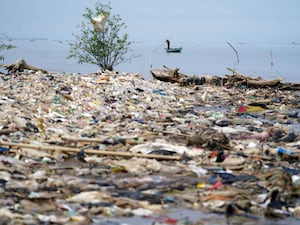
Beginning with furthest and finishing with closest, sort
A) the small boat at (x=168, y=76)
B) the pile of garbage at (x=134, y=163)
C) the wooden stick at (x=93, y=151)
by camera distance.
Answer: the small boat at (x=168, y=76), the wooden stick at (x=93, y=151), the pile of garbage at (x=134, y=163)

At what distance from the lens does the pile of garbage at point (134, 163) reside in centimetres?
457

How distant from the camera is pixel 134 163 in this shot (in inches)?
233

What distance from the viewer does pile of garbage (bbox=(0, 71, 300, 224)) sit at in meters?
4.57

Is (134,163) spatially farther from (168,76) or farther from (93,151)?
(168,76)

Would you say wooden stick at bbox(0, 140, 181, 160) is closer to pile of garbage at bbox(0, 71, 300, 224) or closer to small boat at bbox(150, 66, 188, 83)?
pile of garbage at bbox(0, 71, 300, 224)

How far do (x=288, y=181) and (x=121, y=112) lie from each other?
5.81 m

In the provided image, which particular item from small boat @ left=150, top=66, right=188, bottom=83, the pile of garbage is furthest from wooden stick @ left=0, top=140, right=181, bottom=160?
small boat @ left=150, top=66, right=188, bottom=83

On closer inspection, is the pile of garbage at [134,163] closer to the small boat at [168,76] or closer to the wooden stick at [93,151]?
the wooden stick at [93,151]

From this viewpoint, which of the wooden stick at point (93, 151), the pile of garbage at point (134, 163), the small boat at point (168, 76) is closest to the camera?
the pile of garbage at point (134, 163)

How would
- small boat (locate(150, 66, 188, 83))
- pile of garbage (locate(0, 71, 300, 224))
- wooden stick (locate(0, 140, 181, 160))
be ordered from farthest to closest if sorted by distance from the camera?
small boat (locate(150, 66, 188, 83)), wooden stick (locate(0, 140, 181, 160)), pile of garbage (locate(0, 71, 300, 224))

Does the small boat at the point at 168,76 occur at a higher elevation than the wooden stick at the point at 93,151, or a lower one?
higher

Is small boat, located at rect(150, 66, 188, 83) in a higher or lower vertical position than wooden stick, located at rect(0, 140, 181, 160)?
higher

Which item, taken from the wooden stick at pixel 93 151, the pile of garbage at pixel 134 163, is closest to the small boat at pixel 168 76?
the pile of garbage at pixel 134 163

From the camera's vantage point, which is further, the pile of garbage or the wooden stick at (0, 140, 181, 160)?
the wooden stick at (0, 140, 181, 160)
